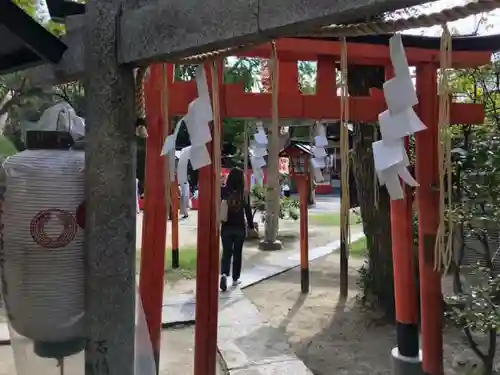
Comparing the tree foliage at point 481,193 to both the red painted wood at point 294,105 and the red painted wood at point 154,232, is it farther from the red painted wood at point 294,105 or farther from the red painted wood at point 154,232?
the red painted wood at point 154,232

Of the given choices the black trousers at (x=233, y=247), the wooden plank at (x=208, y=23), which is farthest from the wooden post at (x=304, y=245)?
the wooden plank at (x=208, y=23)

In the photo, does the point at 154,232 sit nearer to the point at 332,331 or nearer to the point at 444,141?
the point at 444,141

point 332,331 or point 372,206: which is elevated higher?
point 372,206

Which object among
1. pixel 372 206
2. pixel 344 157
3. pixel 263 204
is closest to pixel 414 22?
pixel 344 157

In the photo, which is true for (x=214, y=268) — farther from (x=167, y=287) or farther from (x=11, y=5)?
(x=167, y=287)

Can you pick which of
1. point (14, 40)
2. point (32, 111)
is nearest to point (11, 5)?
point (14, 40)

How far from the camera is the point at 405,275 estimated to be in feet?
14.2

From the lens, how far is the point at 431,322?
4.00 m

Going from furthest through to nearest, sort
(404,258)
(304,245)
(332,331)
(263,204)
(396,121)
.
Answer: (263,204)
(304,245)
(332,331)
(404,258)
(396,121)

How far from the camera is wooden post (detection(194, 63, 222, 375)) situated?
369 cm

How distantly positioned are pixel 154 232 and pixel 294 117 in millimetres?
1264

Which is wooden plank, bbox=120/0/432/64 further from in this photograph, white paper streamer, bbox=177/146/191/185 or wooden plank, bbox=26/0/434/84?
white paper streamer, bbox=177/146/191/185

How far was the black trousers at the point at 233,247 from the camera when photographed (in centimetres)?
756

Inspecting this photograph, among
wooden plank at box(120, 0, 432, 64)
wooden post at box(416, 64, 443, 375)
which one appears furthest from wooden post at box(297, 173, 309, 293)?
wooden plank at box(120, 0, 432, 64)
